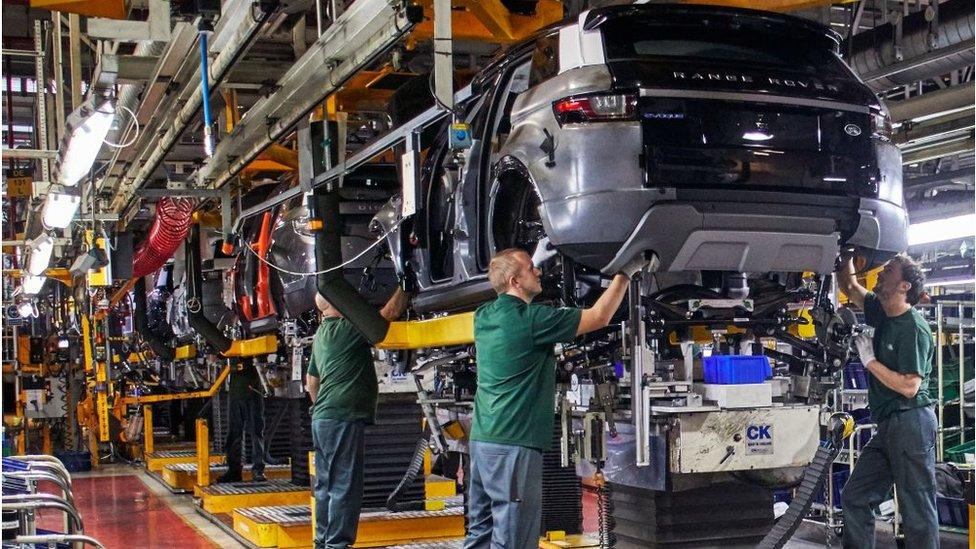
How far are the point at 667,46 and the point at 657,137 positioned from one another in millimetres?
510

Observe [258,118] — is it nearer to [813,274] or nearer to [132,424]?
[813,274]

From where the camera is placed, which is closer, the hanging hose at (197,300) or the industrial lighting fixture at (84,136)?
the industrial lighting fixture at (84,136)

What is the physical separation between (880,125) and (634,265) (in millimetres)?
1304

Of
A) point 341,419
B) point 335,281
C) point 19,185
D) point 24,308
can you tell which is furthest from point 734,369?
point 24,308

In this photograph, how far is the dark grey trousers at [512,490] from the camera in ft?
14.1

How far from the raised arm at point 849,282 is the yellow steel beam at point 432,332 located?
1687 mm

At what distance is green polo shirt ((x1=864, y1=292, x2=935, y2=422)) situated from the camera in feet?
17.4

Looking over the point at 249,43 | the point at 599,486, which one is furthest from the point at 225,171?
the point at 599,486

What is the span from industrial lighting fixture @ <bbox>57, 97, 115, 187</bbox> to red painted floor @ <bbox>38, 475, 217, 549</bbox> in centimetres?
347

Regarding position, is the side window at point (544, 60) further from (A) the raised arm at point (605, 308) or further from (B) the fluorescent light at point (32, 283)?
(B) the fluorescent light at point (32, 283)

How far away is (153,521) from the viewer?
10430mm

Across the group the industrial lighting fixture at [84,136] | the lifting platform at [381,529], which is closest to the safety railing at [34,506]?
the industrial lighting fixture at [84,136]

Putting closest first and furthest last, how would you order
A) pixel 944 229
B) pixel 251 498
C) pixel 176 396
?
pixel 944 229 < pixel 251 498 < pixel 176 396

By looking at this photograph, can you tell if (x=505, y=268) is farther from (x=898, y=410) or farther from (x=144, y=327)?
(x=144, y=327)
